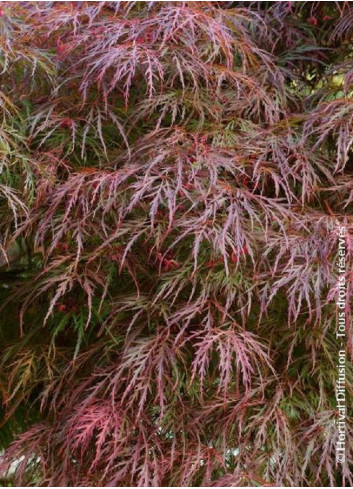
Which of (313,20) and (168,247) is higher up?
(313,20)

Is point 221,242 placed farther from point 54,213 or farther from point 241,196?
point 54,213

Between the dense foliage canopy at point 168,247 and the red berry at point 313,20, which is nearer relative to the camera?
the dense foliage canopy at point 168,247

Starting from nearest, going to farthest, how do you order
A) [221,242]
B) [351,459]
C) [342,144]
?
[221,242] < [351,459] < [342,144]

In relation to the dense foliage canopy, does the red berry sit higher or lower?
higher

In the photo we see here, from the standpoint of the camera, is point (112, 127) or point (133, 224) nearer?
point (133, 224)

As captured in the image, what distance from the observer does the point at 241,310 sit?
5.22ft

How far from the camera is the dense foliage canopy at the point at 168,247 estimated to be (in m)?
1.61

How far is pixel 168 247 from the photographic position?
1677mm

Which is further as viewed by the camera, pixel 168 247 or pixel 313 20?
pixel 313 20

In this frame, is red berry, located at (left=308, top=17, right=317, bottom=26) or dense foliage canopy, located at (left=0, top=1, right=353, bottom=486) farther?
red berry, located at (left=308, top=17, right=317, bottom=26)

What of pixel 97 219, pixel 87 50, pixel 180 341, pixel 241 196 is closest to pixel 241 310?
pixel 180 341

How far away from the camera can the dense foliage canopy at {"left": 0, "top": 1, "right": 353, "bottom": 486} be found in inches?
63.2

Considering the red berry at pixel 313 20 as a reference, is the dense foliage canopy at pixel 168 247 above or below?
below

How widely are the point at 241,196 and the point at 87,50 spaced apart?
21.7 inches
